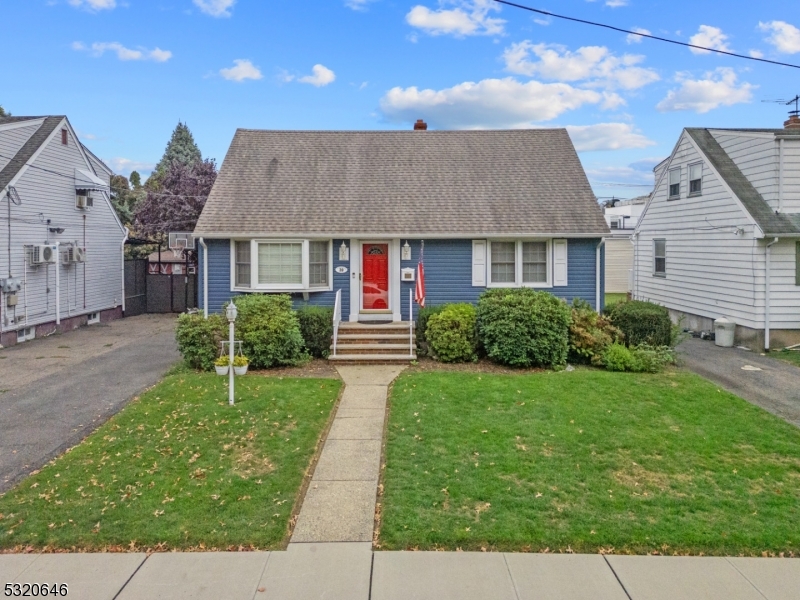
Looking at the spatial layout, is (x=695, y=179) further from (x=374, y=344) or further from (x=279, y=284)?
(x=279, y=284)

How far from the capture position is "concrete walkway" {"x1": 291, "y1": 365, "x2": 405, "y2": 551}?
498cm

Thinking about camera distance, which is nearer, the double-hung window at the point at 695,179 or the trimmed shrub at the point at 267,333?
→ the trimmed shrub at the point at 267,333

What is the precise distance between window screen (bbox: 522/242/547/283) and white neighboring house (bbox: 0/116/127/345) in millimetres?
13889

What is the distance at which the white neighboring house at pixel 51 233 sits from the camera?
15312 millimetres

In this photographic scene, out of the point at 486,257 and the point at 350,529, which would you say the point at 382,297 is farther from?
the point at 350,529

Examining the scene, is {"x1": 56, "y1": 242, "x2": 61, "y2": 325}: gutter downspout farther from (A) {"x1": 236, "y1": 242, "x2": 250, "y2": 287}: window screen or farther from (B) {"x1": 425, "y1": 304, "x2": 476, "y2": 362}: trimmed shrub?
(B) {"x1": 425, "y1": 304, "x2": 476, "y2": 362}: trimmed shrub

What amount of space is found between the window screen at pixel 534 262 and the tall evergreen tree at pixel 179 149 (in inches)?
1531

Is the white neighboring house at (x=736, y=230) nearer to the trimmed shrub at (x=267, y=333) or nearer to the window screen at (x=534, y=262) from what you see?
the window screen at (x=534, y=262)

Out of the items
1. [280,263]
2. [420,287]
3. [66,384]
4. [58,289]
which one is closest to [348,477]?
[420,287]

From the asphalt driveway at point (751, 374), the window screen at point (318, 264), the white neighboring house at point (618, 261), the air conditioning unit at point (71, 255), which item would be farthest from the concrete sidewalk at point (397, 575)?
the white neighboring house at point (618, 261)

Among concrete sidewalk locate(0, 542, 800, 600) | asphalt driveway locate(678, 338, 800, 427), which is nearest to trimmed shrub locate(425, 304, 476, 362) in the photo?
asphalt driveway locate(678, 338, 800, 427)

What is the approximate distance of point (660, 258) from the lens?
1911cm

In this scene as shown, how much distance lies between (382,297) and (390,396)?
192 inches

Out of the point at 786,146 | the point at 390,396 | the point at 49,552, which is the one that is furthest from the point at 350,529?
the point at 786,146
